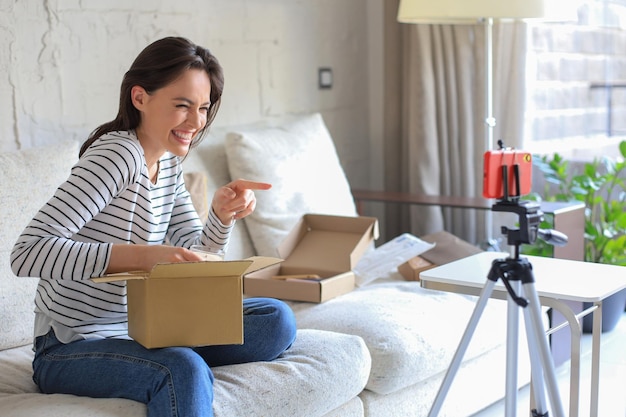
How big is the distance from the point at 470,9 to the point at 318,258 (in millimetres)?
967

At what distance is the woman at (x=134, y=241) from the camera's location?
1644mm

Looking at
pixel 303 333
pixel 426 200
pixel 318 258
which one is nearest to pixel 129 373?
pixel 303 333

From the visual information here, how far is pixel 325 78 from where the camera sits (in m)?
3.62

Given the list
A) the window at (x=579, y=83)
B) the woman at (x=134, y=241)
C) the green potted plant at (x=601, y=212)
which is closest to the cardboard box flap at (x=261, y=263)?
the woman at (x=134, y=241)

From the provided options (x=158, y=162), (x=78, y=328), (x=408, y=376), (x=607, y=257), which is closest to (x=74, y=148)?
(x=158, y=162)

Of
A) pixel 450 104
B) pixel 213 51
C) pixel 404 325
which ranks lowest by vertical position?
pixel 404 325

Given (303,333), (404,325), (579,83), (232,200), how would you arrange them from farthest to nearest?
(579,83) → (404,325) → (303,333) → (232,200)

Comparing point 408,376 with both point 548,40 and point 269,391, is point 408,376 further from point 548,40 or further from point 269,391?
point 548,40

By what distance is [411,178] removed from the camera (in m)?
3.70

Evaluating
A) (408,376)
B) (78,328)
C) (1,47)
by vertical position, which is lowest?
(408,376)

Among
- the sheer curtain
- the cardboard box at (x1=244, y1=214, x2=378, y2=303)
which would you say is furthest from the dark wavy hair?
the sheer curtain

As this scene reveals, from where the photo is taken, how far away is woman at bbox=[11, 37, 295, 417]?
5.39 ft

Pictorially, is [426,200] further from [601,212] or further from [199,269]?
[199,269]

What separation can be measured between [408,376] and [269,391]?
494 millimetres
